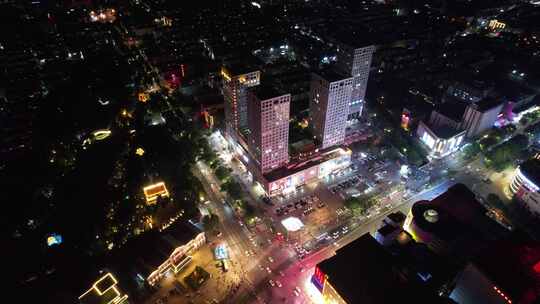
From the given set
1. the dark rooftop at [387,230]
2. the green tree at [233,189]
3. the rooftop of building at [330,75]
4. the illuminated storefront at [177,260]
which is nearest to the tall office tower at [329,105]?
the rooftop of building at [330,75]

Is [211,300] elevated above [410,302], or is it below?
below

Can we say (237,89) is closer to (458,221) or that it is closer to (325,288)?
(325,288)

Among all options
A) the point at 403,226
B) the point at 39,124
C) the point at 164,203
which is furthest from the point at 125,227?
the point at 403,226

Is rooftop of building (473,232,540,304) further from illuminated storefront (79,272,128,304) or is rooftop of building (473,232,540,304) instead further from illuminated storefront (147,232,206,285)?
illuminated storefront (79,272,128,304)

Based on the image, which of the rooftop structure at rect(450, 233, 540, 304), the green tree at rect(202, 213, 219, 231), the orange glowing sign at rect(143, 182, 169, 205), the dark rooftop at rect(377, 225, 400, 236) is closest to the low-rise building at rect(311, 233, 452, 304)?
the dark rooftop at rect(377, 225, 400, 236)

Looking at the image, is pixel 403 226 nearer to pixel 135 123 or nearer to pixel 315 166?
pixel 315 166

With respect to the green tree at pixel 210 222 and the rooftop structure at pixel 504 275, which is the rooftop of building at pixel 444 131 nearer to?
the rooftop structure at pixel 504 275
